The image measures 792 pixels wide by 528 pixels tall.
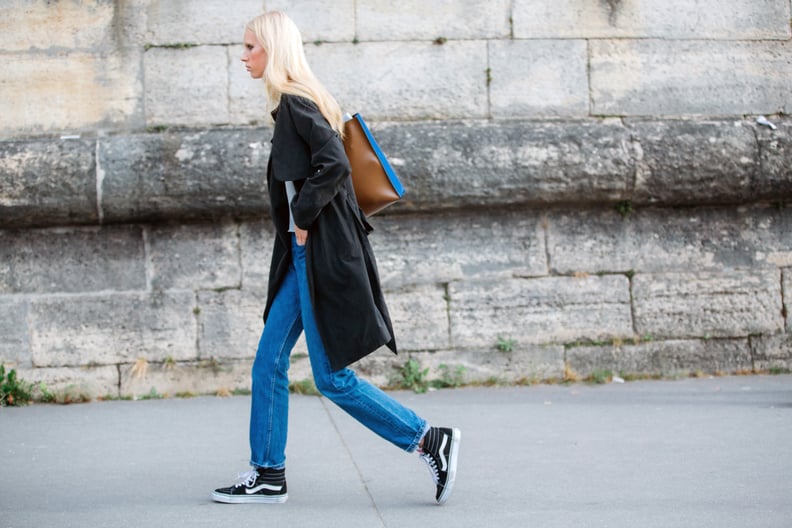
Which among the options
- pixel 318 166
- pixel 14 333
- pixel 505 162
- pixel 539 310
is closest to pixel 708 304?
pixel 539 310

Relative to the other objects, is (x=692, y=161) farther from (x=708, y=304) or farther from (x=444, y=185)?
(x=444, y=185)

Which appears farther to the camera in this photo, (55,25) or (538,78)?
(538,78)

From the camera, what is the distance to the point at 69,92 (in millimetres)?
5449

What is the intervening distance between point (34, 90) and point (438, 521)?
12.0 ft

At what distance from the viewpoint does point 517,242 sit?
5625 mm

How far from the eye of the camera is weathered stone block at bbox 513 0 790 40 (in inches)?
222

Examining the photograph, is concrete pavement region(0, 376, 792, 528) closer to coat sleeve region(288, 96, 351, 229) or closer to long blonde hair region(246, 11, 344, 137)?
coat sleeve region(288, 96, 351, 229)

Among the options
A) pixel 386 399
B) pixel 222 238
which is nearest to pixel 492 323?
pixel 222 238

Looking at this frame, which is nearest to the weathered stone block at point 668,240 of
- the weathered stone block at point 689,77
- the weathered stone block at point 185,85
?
the weathered stone block at point 689,77

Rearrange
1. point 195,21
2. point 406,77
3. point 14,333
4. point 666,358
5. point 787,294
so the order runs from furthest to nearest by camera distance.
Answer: point 787,294 → point 666,358 → point 406,77 → point 195,21 → point 14,333

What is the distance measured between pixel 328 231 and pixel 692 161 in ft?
9.71

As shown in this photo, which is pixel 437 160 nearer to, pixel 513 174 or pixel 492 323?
pixel 513 174

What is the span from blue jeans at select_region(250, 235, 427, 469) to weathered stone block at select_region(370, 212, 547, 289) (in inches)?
82.3

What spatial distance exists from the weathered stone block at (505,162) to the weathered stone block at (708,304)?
0.66m
